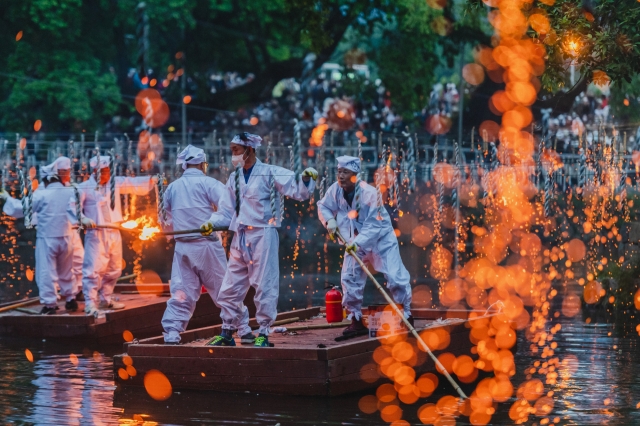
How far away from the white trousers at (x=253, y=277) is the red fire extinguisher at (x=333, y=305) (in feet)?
4.81

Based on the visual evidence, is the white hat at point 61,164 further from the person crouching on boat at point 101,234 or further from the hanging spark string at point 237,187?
the hanging spark string at point 237,187

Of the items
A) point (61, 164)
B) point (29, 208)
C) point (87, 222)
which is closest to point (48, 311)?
point (29, 208)

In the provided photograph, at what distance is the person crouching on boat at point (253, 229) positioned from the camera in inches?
417

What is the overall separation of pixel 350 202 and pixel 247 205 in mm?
1143

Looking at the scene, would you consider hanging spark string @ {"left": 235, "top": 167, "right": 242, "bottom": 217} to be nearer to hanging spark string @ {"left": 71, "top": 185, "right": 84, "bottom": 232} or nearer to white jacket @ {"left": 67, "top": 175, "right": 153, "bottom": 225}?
hanging spark string @ {"left": 71, "top": 185, "right": 84, "bottom": 232}

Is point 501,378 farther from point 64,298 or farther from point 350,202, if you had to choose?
point 64,298

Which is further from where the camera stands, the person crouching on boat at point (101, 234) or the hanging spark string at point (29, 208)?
the hanging spark string at point (29, 208)

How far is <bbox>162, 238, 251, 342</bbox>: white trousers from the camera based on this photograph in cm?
1098

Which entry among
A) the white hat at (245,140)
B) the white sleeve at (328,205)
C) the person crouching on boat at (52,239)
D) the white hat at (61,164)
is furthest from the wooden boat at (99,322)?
the white hat at (245,140)

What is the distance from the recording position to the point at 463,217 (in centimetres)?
2667

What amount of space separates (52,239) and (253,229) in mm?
4725

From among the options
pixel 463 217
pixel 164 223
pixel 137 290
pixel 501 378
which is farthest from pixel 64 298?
pixel 463 217

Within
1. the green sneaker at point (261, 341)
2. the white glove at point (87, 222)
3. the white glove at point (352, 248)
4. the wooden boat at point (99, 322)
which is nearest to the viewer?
the green sneaker at point (261, 341)

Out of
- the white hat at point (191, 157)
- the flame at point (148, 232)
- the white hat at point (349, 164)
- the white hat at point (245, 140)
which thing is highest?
the white hat at point (245, 140)
